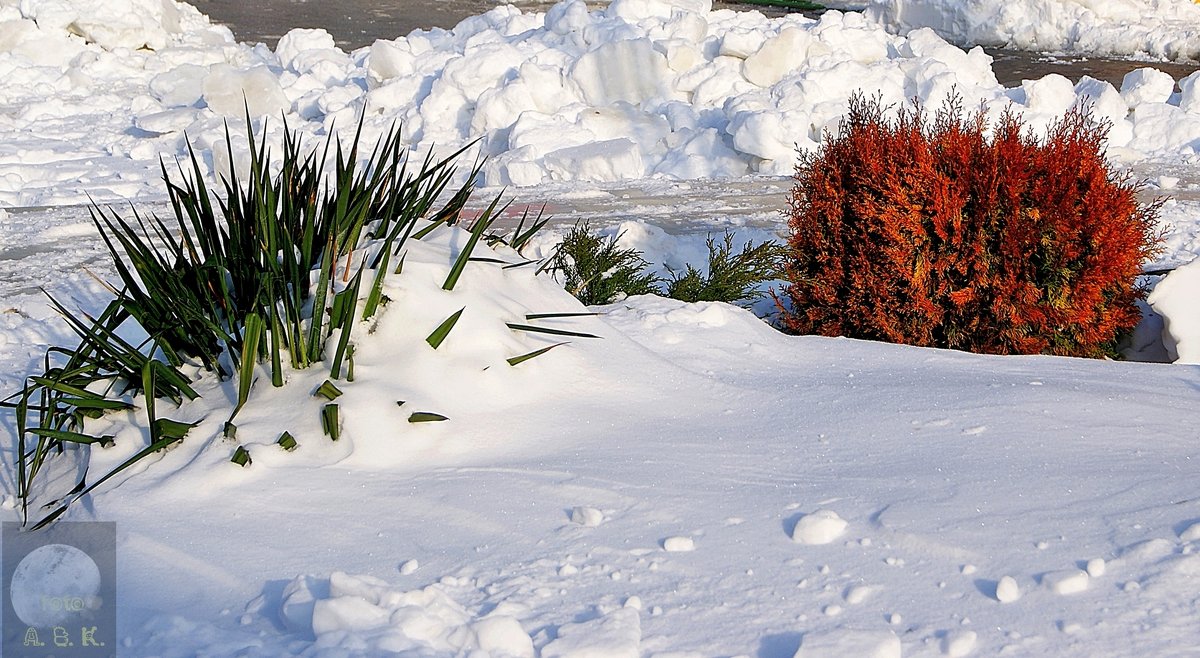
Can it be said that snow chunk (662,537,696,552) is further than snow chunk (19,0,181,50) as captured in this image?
No

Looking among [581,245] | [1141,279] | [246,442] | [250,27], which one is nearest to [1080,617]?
[246,442]

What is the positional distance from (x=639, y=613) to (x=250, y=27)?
21.6 m

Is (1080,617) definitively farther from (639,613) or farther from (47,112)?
(47,112)

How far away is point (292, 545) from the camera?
3.13m

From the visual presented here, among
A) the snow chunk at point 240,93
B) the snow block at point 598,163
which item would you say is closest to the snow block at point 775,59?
the snow block at point 598,163

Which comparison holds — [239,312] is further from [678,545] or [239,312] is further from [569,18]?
[569,18]

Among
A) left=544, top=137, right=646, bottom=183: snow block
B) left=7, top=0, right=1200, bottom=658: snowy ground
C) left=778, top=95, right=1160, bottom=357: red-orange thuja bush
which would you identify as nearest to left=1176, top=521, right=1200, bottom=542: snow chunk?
left=7, top=0, right=1200, bottom=658: snowy ground

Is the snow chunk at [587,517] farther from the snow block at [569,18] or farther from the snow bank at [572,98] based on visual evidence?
the snow block at [569,18]

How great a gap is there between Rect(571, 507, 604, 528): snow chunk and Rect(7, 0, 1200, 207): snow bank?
789 cm

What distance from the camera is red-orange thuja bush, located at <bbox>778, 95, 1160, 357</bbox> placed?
17.5 ft

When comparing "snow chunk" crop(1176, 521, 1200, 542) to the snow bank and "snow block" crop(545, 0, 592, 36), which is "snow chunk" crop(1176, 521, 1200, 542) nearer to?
the snow bank

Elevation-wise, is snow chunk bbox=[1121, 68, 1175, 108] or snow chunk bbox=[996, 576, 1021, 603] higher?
snow chunk bbox=[1121, 68, 1175, 108]
